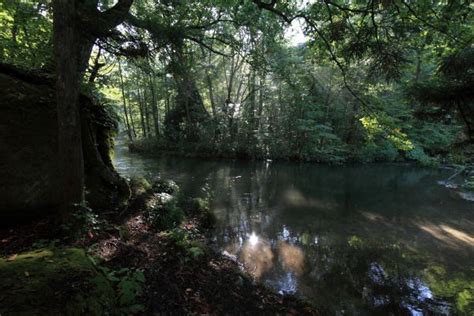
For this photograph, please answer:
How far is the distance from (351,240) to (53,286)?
6448 mm

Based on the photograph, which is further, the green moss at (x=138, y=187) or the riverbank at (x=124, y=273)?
the green moss at (x=138, y=187)

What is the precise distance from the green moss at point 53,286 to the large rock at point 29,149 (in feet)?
6.42

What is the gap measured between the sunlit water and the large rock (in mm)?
3329

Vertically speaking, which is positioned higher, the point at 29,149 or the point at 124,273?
A: the point at 29,149

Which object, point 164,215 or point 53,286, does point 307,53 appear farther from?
point 53,286

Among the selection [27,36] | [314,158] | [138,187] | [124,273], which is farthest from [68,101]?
[314,158]

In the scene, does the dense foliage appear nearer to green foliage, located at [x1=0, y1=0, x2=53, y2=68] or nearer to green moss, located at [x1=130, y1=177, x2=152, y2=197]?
green foliage, located at [x1=0, y1=0, x2=53, y2=68]

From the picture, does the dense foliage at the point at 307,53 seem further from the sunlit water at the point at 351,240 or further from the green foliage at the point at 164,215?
the green foliage at the point at 164,215

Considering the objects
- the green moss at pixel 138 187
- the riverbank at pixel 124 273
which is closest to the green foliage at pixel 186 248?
the riverbank at pixel 124 273

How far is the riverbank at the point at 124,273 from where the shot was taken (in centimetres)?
227

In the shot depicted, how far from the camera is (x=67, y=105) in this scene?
3.54 m

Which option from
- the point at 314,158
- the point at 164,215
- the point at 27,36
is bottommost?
the point at 164,215

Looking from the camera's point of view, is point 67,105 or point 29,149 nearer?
point 67,105

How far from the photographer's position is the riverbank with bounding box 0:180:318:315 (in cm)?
227
